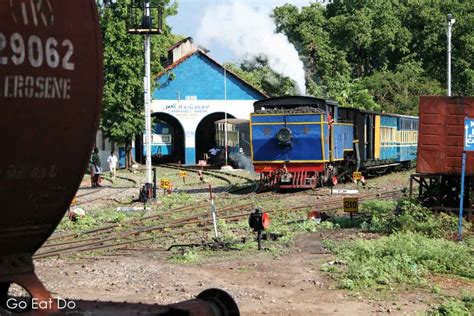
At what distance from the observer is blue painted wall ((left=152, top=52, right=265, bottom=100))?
146 feet

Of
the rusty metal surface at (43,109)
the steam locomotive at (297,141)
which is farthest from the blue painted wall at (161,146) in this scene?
the rusty metal surface at (43,109)

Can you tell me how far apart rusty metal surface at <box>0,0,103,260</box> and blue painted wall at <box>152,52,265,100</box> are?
40.1 meters

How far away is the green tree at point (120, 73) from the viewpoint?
38312mm

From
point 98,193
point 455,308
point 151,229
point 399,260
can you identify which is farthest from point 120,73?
point 455,308

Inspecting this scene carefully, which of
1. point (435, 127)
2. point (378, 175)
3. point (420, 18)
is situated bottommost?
point (378, 175)

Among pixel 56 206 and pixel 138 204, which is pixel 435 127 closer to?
pixel 138 204

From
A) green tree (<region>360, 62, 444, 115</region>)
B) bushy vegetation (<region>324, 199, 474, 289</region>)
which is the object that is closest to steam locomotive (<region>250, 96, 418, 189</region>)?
bushy vegetation (<region>324, 199, 474, 289</region>)

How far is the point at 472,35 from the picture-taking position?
181 ft

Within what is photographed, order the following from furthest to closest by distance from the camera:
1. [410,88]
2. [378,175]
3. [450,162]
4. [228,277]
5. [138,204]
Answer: [410,88]
[378,175]
[138,204]
[450,162]
[228,277]

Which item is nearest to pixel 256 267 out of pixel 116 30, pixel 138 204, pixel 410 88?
pixel 138 204

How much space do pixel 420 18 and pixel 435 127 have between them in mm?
46978

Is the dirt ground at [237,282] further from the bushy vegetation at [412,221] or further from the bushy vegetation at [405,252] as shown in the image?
the bushy vegetation at [412,221]

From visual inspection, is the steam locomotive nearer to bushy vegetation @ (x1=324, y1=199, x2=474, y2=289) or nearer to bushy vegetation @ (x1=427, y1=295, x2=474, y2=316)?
bushy vegetation @ (x1=324, y1=199, x2=474, y2=289)

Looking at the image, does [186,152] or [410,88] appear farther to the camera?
[410,88]
